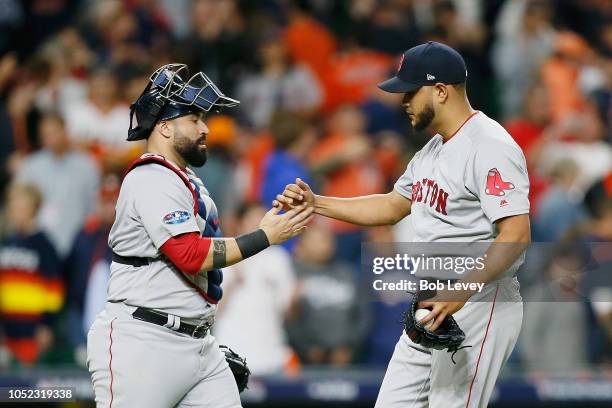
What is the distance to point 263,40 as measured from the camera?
1041 cm

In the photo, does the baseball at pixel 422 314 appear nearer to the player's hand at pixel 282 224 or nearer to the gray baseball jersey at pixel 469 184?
the gray baseball jersey at pixel 469 184

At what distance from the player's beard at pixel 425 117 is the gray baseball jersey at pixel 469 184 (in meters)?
0.12

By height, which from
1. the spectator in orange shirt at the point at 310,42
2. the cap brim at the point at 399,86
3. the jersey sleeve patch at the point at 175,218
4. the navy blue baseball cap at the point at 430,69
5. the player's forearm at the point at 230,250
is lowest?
the player's forearm at the point at 230,250

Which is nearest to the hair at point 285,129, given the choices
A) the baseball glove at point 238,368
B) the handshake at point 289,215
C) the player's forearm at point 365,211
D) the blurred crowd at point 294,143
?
the blurred crowd at point 294,143

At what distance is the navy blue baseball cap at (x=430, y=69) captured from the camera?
4.95 m

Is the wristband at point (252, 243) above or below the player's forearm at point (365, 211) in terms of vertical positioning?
below

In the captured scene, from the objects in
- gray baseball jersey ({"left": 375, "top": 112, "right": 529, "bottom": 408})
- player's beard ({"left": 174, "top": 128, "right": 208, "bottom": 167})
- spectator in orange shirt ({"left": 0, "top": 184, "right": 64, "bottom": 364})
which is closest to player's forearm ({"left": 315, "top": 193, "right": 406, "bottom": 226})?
gray baseball jersey ({"left": 375, "top": 112, "right": 529, "bottom": 408})

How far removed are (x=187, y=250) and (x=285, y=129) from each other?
4.34 meters

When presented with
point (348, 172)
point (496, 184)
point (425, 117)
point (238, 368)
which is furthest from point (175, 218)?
point (348, 172)

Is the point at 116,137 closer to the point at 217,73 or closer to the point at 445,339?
the point at 217,73

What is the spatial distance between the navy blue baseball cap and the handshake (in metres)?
0.66

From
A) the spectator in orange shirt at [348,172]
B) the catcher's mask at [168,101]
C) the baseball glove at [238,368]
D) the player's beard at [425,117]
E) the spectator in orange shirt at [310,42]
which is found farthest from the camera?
the spectator in orange shirt at [310,42]

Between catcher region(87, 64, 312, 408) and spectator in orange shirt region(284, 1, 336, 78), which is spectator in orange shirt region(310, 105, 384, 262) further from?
catcher region(87, 64, 312, 408)

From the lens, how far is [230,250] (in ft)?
15.5
